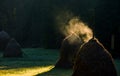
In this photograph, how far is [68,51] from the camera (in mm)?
23875

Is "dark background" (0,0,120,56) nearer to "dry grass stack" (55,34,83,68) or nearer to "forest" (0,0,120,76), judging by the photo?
"forest" (0,0,120,76)

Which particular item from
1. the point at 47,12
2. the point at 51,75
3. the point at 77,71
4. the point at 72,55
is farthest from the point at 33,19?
the point at 77,71

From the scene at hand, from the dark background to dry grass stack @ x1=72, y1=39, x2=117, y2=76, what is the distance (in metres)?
13.6

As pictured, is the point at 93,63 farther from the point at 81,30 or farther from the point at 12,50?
the point at 12,50

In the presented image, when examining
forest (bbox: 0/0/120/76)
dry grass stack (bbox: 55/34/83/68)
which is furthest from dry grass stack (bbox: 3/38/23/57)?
dry grass stack (bbox: 55/34/83/68)

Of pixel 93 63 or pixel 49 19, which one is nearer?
pixel 93 63

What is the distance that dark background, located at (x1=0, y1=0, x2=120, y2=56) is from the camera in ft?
119

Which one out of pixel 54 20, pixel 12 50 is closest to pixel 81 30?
pixel 12 50

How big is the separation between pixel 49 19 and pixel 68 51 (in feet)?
82.4

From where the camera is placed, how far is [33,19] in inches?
2222

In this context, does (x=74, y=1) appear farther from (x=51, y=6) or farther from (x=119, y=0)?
(x=119, y=0)

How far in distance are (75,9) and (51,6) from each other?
5420 mm

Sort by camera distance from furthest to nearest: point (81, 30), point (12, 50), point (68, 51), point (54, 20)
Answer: point (54, 20), point (12, 50), point (68, 51), point (81, 30)

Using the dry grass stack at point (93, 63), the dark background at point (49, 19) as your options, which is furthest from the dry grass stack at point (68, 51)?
the dry grass stack at point (93, 63)
